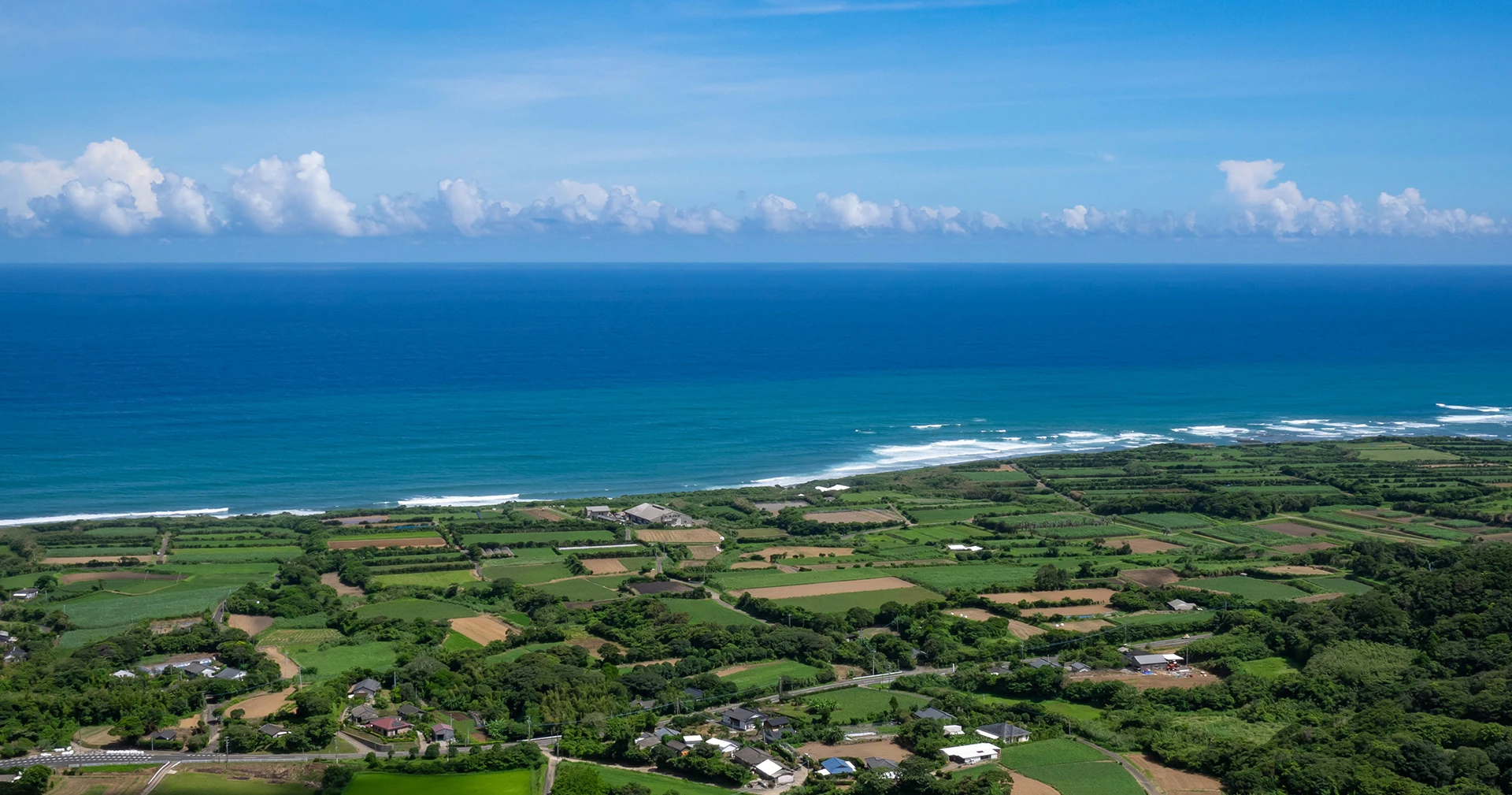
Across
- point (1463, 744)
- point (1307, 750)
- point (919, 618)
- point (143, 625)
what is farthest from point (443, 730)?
point (1463, 744)

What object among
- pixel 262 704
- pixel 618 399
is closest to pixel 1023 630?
pixel 262 704

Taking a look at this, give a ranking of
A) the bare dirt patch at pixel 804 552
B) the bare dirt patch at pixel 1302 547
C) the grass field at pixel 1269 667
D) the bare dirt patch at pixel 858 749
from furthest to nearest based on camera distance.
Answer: the bare dirt patch at pixel 1302 547 → the bare dirt patch at pixel 804 552 → the grass field at pixel 1269 667 → the bare dirt patch at pixel 858 749

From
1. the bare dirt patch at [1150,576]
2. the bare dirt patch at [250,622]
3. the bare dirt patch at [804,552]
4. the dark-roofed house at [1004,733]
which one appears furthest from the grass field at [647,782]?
the bare dirt patch at [1150,576]

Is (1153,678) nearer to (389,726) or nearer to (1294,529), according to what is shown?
(389,726)

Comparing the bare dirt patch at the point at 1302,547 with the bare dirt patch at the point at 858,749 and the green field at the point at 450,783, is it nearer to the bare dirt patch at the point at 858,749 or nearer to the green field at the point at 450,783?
the bare dirt patch at the point at 858,749

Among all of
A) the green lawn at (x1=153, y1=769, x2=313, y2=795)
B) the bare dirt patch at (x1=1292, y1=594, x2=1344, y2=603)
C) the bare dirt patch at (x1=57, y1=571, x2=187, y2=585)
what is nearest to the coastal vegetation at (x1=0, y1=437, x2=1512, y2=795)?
the bare dirt patch at (x1=57, y1=571, x2=187, y2=585)

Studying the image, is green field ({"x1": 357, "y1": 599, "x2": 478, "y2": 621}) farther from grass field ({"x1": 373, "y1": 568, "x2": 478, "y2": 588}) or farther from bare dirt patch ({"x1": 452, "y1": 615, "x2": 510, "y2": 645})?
grass field ({"x1": 373, "y1": 568, "x2": 478, "y2": 588})
